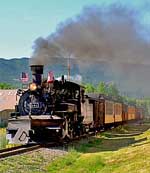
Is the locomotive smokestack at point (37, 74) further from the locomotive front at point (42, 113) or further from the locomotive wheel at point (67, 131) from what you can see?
the locomotive wheel at point (67, 131)

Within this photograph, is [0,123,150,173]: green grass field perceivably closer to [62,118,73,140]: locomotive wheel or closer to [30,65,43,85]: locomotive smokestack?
[62,118,73,140]: locomotive wheel

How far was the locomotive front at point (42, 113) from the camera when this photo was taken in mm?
19750

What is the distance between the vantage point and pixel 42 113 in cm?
2075

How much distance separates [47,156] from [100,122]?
56.0 feet

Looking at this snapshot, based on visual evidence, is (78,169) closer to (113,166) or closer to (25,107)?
(113,166)

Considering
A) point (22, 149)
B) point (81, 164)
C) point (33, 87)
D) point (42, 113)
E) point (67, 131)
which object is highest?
point (33, 87)

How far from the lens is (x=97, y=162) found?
1446cm

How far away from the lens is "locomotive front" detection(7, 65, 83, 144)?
64.8ft

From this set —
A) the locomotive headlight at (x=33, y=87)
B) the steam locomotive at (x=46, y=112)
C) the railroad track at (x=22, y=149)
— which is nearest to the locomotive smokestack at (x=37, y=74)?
the steam locomotive at (x=46, y=112)

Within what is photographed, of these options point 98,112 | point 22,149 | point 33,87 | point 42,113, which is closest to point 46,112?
point 42,113

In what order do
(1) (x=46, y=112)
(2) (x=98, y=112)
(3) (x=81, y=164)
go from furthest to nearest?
(2) (x=98, y=112), (1) (x=46, y=112), (3) (x=81, y=164)

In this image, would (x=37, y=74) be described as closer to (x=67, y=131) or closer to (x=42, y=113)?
(x=42, y=113)

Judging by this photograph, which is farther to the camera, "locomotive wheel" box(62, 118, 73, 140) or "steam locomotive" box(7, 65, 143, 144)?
"locomotive wheel" box(62, 118, 73, 140)

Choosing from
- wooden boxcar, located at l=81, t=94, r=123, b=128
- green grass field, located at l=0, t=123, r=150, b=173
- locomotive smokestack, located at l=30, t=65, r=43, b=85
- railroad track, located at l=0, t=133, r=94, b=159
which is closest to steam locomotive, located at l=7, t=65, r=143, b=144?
locomotive smokestack, located at l=30, t=65, r=43, b=85
